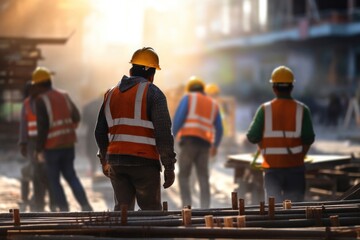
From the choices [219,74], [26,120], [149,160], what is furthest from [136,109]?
[219,74]

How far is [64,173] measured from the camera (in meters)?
10.2

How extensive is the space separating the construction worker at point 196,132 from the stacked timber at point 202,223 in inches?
187

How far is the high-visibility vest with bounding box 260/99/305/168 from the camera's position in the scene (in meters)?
8.01

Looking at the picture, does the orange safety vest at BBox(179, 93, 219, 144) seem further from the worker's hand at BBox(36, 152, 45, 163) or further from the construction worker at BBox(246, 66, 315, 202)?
the construction worker at BBox(246, 66, 315, 202)

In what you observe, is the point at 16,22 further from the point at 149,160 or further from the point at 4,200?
the point at 149,160

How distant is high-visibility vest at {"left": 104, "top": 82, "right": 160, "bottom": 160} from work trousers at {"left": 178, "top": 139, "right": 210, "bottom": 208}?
164 inches

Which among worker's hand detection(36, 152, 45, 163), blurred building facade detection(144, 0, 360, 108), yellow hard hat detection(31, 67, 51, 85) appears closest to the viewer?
worker's hand detection(36, 152, 45, 163)

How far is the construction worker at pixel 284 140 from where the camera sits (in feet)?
26.3

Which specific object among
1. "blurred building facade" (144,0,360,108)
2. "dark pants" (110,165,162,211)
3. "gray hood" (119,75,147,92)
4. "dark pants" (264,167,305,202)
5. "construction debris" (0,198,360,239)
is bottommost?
"construction debris" (0,198,360,239)

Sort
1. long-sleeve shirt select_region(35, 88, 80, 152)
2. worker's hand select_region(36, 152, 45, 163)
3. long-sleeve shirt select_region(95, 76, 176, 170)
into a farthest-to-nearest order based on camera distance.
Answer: worker's hand select_region(36, 152, 45, 163) → long-sleeve shirt select_region(35, 88, 80, 152) → long-sleeve shirt select_region(95, 76, 176, 170)

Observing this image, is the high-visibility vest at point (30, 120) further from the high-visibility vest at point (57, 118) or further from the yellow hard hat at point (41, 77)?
the high-visibility vest at point (57, 118)

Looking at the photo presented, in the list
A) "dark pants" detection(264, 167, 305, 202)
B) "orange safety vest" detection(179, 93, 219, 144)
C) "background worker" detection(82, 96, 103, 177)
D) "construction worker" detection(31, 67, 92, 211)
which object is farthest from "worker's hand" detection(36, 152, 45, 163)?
"background worker" detection(82, 96, 103, 177)

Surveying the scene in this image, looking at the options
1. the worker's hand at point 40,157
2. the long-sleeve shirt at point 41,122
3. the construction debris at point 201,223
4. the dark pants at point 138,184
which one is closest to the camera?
the construction debris at point 201,223

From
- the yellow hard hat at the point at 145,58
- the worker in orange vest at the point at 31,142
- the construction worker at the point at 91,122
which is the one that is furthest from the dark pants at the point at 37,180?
the yellow hard hat at the point at 145,58
